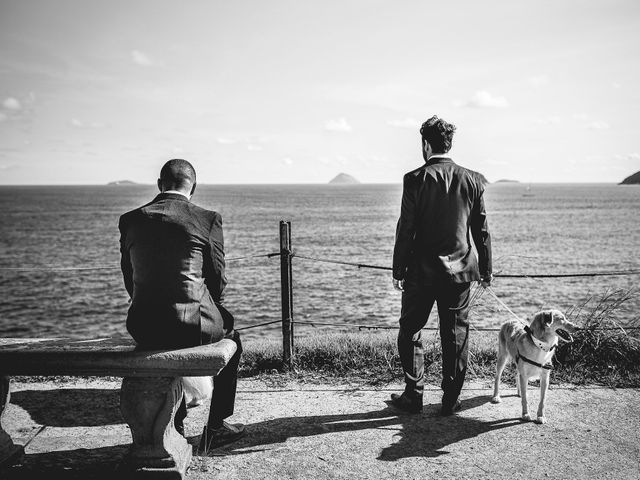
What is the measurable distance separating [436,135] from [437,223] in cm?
77

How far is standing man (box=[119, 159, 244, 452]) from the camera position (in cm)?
335

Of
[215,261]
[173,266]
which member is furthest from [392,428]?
[173,266]

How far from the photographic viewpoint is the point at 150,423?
134 inches

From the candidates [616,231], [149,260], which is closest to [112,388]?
[149,260]

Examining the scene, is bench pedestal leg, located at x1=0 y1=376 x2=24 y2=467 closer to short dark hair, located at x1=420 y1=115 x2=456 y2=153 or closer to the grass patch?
the grass patch

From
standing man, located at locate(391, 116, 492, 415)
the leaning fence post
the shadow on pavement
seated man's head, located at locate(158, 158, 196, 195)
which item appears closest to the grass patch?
the leaning fence post

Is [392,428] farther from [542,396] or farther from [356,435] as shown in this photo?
[542,396]

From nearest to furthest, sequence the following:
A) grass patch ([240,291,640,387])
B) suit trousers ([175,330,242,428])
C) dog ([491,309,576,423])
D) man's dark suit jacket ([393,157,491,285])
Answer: suit trousers ([175,330,242,428]), man's dark suit jacket ([393,157,491,285]), dog ([491,309,576,423]), grass patch ([240,291,640,387])

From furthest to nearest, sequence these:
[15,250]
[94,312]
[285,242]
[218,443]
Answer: [15,250] < [94,312] < [285,242] < [218,443]

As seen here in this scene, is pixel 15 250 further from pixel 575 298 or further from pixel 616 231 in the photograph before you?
pixel 616 231

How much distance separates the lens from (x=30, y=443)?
4094 millimetres

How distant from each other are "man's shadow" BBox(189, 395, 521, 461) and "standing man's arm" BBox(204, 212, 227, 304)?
133 centimetres

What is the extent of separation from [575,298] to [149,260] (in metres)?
20.9

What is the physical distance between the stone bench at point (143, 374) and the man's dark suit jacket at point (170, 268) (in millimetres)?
142
